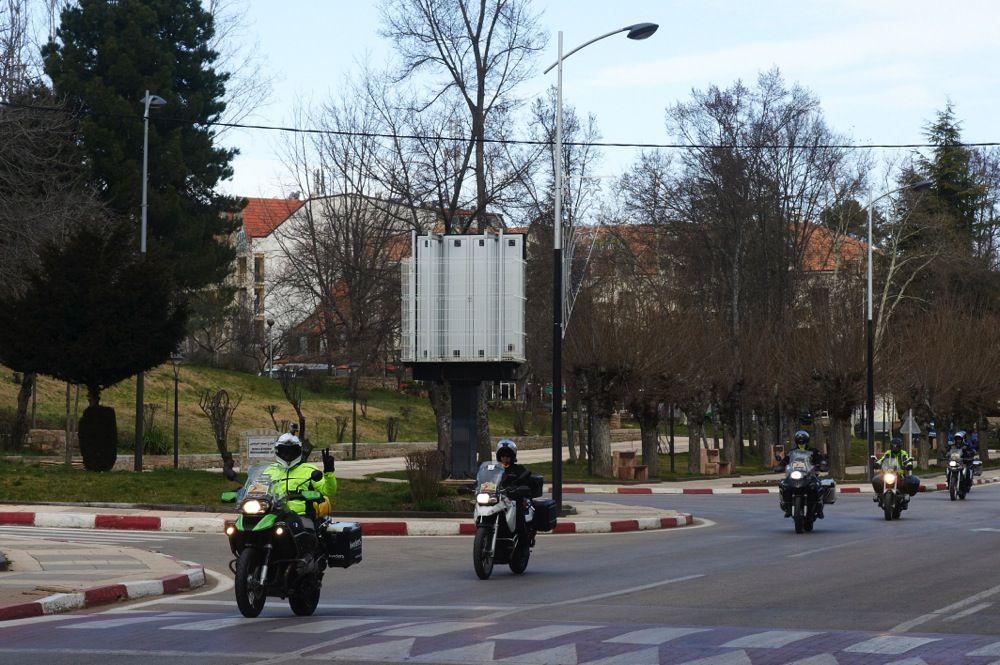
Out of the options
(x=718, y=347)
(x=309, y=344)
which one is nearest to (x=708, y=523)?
(x=718, y=347)

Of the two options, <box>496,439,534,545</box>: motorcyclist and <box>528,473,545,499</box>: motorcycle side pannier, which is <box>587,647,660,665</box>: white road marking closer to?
<box>496,439,534,545</box>: motorcyclist

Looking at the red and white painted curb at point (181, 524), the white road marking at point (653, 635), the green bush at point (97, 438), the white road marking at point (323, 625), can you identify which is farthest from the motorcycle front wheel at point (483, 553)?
the green bush at point (97, 438)

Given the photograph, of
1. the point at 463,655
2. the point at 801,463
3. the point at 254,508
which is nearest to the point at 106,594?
the point at 254,508

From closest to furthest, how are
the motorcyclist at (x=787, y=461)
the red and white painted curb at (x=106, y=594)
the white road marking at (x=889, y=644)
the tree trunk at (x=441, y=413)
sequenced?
the white road marking at (x=889, y=644) → the red and white painted curb at (x=106, y=594) → the motorcyclist at (x=787, y=461) → the tree trunk at (x=441, y=413)

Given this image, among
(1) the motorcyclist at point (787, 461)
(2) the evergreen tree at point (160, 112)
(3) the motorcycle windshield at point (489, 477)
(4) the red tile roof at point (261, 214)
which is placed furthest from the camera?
(4) the red tile roof at point (261, 214)

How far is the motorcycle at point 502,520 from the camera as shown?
1603cm

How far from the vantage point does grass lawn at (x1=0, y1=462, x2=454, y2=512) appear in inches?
1037

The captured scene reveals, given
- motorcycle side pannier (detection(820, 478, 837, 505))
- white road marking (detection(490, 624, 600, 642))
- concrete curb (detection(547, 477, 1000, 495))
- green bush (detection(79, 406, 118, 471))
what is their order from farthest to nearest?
concrete curb (detection(547, 477, 1000, 495)), green bush (detection(79, 406, 118, 471)), motorcycle side pannier (detection(820, 478, 837, 505)), white road marking (detection(490, 624, 600, 642))

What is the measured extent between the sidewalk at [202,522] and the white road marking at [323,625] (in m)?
10.8

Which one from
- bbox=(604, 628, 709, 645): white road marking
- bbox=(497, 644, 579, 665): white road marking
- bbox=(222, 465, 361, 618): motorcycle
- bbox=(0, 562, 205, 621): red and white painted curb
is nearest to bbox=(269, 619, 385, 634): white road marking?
bbox=(222, 465, 361, 618): motorcycle

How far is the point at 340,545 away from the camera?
12.8 m

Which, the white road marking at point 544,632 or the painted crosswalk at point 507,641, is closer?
the painted crosswalk at point 507,641

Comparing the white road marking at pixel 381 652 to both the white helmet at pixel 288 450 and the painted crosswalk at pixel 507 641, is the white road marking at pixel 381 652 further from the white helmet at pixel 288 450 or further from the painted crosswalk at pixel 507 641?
the white helmet at pixel 288 450

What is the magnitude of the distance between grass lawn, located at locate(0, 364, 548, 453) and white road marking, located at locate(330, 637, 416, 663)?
3736 centimetres
